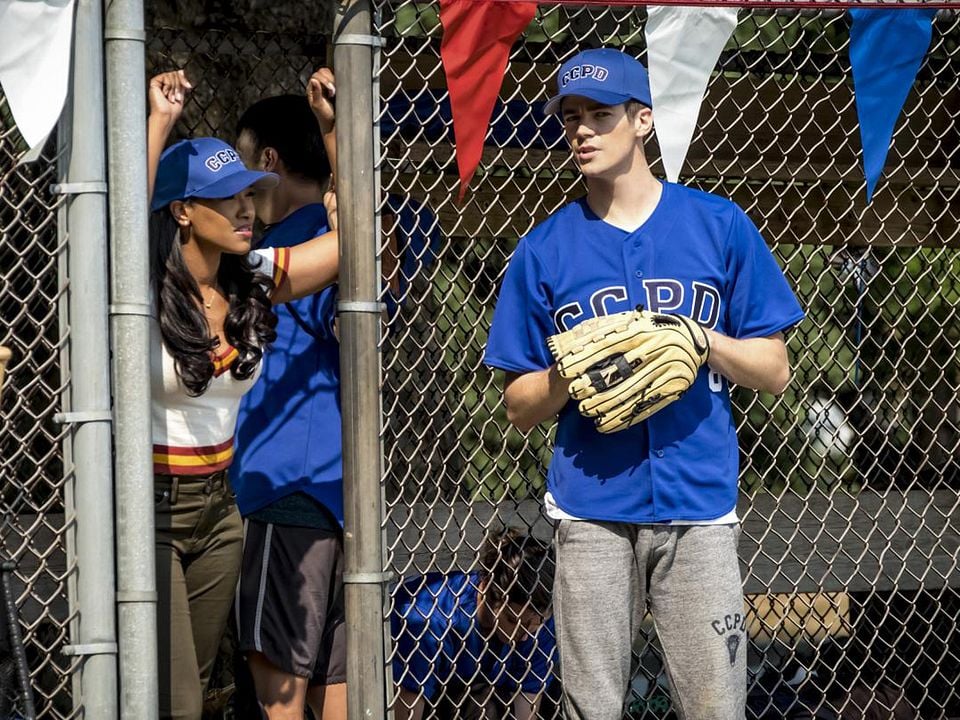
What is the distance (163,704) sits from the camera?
3.16 meters

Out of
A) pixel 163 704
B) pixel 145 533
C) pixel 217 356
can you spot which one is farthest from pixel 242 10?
pixel 163 704

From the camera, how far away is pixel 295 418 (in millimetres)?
3568

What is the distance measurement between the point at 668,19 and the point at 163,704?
2.12m

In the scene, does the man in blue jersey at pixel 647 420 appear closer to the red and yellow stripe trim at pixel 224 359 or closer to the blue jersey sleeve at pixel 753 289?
the blue jersey sleeve at pixel 753 289

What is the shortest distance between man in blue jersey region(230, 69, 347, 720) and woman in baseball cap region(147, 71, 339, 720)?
205 millimetres

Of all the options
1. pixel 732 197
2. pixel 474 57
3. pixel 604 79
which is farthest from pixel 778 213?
pixel 474 57

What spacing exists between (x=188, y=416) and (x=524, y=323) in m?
0.85

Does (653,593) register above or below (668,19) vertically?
below

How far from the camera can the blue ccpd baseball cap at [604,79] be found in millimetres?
3225

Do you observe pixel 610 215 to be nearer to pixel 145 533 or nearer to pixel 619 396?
pixel 619 396

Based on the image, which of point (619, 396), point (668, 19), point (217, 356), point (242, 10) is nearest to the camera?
point (619, 396)

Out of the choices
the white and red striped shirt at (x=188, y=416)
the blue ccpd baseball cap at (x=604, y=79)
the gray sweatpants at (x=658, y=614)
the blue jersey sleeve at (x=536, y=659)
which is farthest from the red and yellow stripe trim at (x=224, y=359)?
the blue jersey sleeve at (x=536, y=659)

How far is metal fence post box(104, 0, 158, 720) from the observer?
3000 millimetres

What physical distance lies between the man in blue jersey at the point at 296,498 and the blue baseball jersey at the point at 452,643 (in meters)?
0.38
